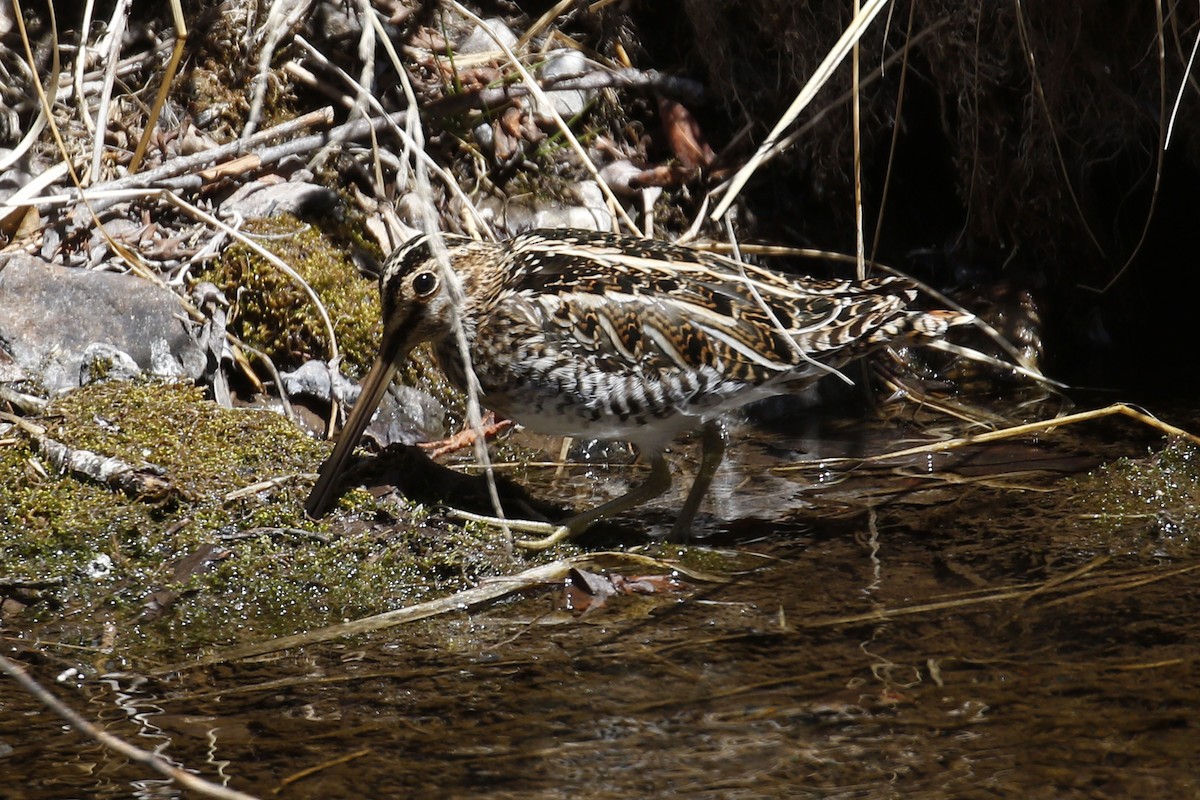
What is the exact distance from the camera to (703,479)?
191 inches

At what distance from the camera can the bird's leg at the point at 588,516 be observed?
453cm

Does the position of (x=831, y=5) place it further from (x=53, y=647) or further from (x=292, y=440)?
(x=53, y=647)

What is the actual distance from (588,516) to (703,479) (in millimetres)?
442

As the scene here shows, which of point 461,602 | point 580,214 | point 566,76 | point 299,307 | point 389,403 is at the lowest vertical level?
point 461,602

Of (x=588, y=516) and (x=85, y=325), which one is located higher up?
(x=85, y=325)

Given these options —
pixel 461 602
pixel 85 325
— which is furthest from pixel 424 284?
pixel 85 325

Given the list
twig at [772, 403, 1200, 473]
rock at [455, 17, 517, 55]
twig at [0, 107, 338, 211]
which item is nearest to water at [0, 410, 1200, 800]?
twig at [772, 403, 1200, 473]

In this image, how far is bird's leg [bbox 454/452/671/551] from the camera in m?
4.53

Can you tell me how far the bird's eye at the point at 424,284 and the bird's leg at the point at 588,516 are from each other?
726mm

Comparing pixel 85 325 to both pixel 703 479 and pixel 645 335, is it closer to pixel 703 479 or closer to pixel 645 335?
pixel 645 335

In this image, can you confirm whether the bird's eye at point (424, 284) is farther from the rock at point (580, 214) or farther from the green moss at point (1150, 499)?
the green moss at point (1150, 499)

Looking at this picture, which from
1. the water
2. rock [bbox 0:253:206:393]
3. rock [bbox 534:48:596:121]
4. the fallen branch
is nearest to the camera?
the water

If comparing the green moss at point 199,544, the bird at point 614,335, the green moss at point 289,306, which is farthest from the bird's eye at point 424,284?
the green moss at point 289,306

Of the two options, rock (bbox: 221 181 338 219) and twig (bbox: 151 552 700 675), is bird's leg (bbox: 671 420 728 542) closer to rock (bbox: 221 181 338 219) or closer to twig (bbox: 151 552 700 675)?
twig (bbox: 151 552 700 675)
